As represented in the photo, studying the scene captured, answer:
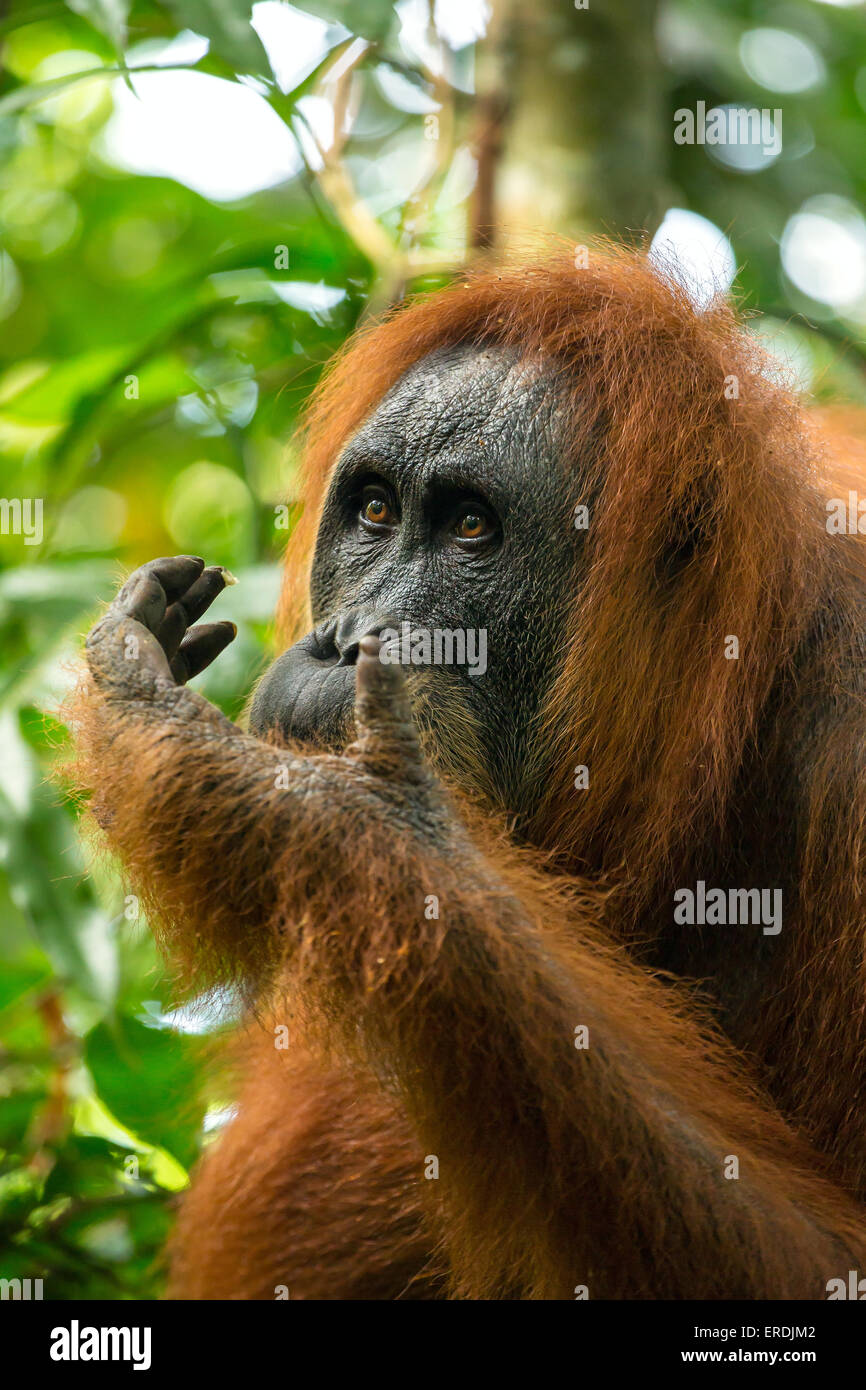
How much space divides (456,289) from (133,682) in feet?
3.80

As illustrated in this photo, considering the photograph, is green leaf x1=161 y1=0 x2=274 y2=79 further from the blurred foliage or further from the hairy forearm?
the hairy forearm

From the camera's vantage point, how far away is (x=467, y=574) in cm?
233

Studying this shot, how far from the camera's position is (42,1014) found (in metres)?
3.37

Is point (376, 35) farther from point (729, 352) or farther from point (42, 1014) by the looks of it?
point (42, 1014)

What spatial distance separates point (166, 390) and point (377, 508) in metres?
1.72

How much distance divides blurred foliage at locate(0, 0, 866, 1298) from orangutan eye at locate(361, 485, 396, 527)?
650mm

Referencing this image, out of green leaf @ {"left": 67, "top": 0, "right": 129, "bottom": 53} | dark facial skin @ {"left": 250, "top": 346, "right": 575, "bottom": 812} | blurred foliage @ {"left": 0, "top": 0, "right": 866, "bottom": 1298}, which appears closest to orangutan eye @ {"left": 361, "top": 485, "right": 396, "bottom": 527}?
dark facial skin @ {"left": 250, "top": 346, "right": 575, "bottom": 812}

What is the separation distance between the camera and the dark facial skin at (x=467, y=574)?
2.23 metres

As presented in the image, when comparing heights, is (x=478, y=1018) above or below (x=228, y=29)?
below

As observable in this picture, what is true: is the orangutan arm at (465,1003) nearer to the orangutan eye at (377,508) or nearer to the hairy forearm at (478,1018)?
the hairy forearm at (478,1018)

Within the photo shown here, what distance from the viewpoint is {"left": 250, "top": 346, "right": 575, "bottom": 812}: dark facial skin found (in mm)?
2232

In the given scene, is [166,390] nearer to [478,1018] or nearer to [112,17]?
[112,17]

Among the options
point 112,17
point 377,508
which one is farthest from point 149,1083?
point 112,17

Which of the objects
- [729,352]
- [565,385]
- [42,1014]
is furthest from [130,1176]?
[729,352]
